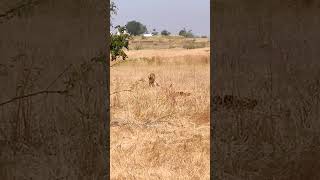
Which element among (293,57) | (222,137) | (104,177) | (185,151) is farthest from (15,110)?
(185,151)

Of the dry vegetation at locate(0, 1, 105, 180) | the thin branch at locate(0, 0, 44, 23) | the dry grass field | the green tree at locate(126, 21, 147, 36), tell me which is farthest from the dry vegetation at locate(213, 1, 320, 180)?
the green tree at locate(126, 21, 147, 36)

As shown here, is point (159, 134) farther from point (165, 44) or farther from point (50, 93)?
point (165, 44)

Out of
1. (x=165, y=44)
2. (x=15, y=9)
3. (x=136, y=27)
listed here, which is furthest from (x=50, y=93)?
(x=136, y=27)

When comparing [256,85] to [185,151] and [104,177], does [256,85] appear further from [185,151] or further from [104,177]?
[185,151]

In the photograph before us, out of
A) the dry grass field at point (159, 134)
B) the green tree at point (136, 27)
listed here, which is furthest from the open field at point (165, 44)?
the green tree at point (136, 27)

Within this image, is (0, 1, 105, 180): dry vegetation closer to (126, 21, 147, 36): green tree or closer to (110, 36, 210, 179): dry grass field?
(110, 36, 210, 179): dry grass field

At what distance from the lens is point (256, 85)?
3.85m

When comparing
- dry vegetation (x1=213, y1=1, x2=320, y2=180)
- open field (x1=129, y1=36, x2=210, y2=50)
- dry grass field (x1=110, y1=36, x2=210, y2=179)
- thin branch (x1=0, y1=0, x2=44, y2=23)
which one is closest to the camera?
thin branch (x1=0, y1=0, x2=44, y2=23)

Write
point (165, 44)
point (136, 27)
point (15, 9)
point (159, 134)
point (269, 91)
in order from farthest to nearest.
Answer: point (136, 27) → point (165, 44) → point (159, 134) → point (269, 91) → point (15, 9)

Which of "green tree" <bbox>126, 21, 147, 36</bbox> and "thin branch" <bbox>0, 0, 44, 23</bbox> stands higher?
"green tree" <bbox>126, 21, 147, 36</bbox>

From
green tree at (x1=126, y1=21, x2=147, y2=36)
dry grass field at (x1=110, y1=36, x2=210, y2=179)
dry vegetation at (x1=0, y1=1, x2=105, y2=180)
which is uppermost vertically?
green tree at (x1=126, y1=21, x2=147, y2=36)

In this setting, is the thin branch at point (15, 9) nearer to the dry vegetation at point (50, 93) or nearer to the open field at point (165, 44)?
the dry vegetation at point (50, 93)

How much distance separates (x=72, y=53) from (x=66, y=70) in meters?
0.12

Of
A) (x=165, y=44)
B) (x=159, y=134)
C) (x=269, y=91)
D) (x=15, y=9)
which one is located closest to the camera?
(x=15, y=9)
